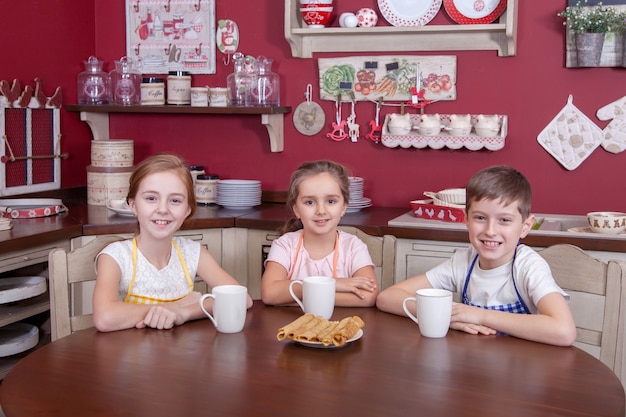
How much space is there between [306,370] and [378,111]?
2130 mm

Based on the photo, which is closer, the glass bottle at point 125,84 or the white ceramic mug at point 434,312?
the white ceramic mug at point 434,312

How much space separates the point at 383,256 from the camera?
2.16 metres

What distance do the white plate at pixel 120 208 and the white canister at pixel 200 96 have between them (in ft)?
1.86

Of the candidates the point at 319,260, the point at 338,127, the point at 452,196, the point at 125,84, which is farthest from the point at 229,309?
the point at 125,84

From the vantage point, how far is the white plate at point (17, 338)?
8.47 ft

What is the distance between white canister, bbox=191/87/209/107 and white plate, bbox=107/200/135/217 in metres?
0.57

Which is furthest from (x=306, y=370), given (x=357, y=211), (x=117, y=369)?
(x=357, y=211)

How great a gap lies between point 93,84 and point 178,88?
40 cm

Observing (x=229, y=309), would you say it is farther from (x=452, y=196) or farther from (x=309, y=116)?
(x=309, y=116)

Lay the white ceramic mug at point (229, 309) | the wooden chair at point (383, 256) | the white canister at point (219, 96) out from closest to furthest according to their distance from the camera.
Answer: the white ceramic mug at point (229, 309) → the wooden chair at point (383, 256) → the white canister at point (219, 96)

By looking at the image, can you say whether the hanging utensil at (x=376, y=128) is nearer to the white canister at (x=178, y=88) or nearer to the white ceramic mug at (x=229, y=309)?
the white canister at (x=178, y=88)

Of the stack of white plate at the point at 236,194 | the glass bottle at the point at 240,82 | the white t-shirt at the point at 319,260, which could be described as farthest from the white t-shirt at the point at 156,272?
the glass bottle at the point at 240,82

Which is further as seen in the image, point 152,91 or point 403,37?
point 152,91

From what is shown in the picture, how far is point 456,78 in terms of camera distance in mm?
3283
